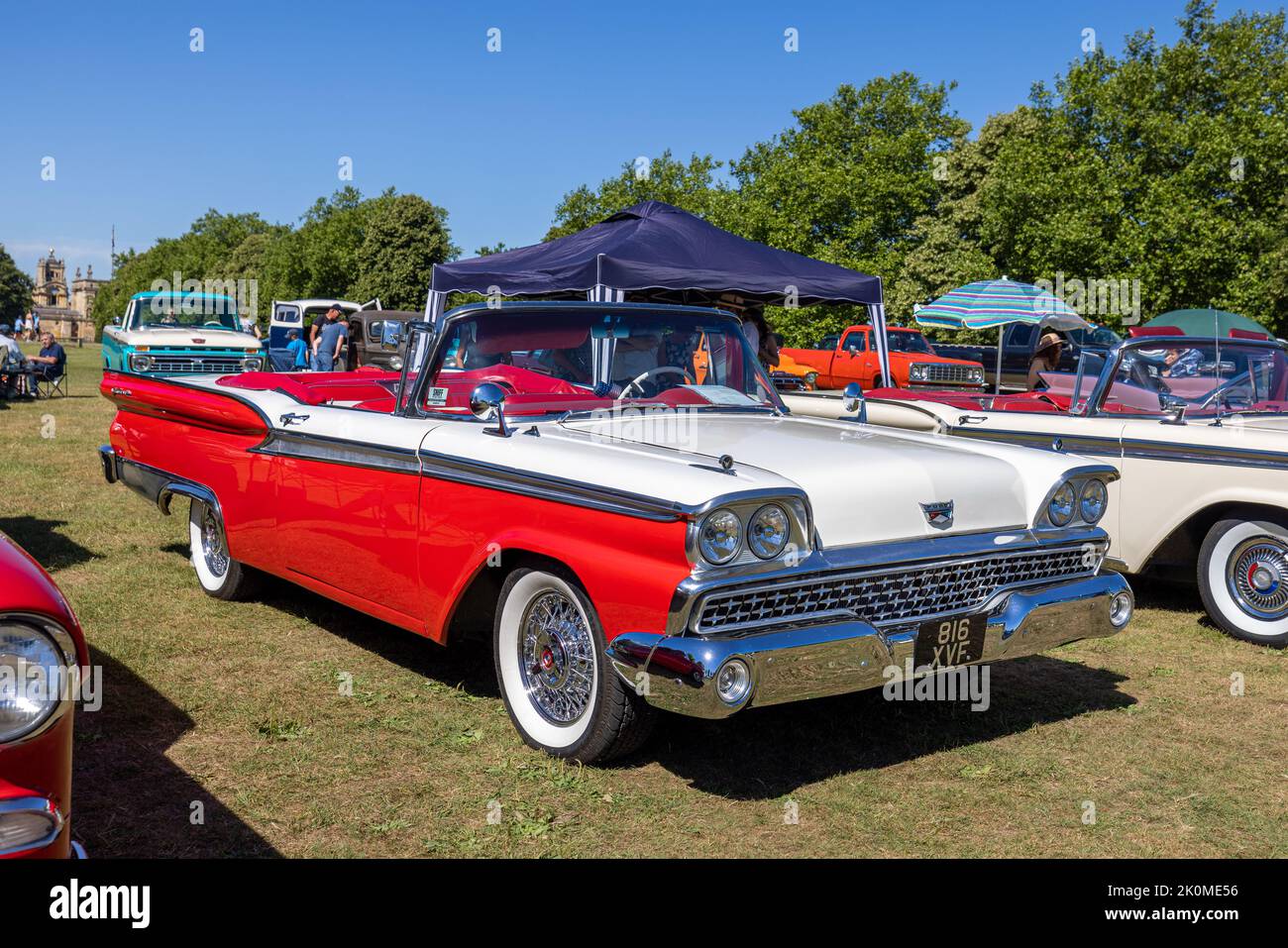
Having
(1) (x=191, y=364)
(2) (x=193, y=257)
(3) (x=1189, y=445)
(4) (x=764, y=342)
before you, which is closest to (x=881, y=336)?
(4) (x=764, y=342)

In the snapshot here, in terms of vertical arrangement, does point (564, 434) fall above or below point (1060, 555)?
above

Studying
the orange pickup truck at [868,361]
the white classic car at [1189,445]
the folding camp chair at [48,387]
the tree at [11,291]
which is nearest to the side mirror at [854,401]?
the white classic car at [1189,445]

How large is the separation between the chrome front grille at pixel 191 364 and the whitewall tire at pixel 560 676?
15.3 metres

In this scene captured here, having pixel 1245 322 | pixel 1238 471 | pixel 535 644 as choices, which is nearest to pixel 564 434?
pixel 535 644

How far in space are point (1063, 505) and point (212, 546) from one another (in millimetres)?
4431

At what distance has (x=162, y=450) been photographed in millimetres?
6203

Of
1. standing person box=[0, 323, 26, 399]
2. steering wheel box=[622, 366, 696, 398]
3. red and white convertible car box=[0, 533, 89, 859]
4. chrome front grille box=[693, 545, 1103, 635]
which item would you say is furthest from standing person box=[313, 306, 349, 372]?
red and white convertible car box=[0, 533, 89, 859]

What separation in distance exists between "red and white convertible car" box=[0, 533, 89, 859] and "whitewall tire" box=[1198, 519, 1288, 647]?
552 cm

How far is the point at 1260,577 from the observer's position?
573 centimetres

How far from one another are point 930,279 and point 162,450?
104 feet

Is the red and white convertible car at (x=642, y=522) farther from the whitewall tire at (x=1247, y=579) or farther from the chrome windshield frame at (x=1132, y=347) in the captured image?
the chrome windshield frame at (x=1132, y=347)

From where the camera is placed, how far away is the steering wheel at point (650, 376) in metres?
4.58
